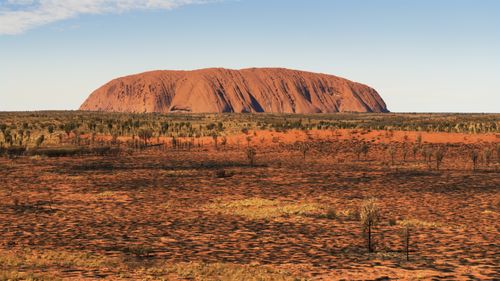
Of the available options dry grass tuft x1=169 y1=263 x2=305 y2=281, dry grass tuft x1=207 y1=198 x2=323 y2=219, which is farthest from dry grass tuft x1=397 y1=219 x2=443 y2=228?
dry grass tuft x1=169 y1=263 x2=305 y2=281

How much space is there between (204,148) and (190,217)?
30.1 metres

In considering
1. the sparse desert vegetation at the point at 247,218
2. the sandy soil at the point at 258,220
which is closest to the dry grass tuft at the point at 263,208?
the sparse desert vegetation at the point at 247,218

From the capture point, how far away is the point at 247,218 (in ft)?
54.3

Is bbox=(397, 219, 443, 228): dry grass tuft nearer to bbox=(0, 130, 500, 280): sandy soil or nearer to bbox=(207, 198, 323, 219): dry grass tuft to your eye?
bbox=(0, 130, 500, 280): sandy soil

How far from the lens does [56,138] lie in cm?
5153

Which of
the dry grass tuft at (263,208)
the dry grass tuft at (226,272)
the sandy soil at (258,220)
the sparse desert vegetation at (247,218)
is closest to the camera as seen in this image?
the dry grass tuft at (226,272)

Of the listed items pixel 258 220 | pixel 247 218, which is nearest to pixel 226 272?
pixel 258 220

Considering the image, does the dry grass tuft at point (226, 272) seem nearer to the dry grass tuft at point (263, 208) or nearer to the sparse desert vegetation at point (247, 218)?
the sparse desert vegetation at point (247, 218)

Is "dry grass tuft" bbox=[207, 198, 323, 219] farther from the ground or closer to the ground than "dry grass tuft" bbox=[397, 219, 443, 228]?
closer to the ground

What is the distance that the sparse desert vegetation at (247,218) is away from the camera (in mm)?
10727

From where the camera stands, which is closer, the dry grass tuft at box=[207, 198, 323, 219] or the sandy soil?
the sandy soil

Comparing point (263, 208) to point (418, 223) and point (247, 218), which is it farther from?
point (418, 223)

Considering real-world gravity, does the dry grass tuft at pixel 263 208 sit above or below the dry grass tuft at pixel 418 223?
below

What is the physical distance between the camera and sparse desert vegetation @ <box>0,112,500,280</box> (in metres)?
10.7
